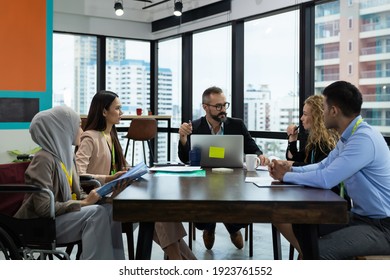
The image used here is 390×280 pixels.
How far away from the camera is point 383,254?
74.6 inches

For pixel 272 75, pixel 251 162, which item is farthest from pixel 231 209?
pixel 272 75

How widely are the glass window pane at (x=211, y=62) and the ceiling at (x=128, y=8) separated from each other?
49cm

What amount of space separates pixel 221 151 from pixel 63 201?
971 mm

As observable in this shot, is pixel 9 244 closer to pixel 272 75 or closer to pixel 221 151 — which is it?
pixel 221 151

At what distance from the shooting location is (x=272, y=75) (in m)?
5.82

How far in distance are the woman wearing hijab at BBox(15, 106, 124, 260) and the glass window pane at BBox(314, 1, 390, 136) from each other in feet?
10.3

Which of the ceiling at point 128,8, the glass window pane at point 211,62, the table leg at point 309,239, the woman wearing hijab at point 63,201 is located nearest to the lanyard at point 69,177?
the woman wearing hijab at point 63,201

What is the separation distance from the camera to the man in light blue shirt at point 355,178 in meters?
1.88

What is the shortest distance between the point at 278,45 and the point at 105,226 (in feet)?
13.6

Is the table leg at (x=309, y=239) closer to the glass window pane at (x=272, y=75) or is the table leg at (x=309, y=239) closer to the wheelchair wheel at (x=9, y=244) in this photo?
the wheelchair wheel at (x=9, y=244)

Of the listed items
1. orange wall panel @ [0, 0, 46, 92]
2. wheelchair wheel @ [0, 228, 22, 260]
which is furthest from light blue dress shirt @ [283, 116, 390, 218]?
orange wall panel @ [0, 0, 46, 92]

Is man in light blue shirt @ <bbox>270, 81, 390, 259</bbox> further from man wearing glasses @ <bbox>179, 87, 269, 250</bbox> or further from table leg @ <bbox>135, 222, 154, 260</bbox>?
man wearing glasses @ <bbox>179, 87, 269, 250</bbox>
